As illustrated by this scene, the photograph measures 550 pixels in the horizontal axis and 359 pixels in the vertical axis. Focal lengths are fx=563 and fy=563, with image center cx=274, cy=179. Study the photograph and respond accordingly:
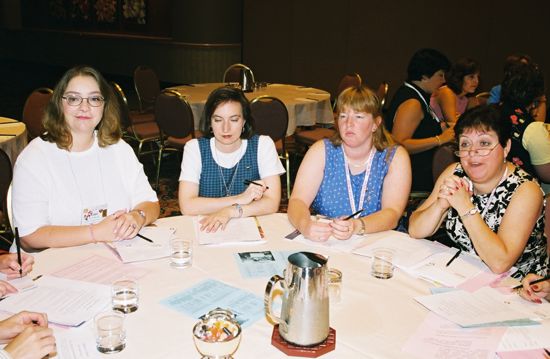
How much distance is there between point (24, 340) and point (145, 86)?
19.0 ft

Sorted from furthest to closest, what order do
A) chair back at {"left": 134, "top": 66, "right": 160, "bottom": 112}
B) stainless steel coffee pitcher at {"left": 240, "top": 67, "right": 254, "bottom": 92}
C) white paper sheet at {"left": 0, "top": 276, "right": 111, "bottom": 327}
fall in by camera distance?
chair back at {"left": 134, "top": 66, "right": 160, "bottom": 112} < stainless steel coffee pitcher at {"left": 240, "top": 67, "right": 254, "bottom": 92} < white paper sheet at {"left": 0, "top": 276, "right": 111, "bottom": 327}

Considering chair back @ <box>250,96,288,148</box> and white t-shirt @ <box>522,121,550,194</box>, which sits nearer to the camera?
white t-shirt @ <box>522,121,550,194</box>

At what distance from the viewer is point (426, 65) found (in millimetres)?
4305

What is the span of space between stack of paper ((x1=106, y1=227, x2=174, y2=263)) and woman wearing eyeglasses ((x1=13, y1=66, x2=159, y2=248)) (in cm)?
4

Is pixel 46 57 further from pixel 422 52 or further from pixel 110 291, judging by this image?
pixel 110 291

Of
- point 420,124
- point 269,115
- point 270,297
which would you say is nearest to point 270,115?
point 269,115

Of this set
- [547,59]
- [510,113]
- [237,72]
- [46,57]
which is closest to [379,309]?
[510,113]

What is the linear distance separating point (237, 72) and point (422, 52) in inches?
149

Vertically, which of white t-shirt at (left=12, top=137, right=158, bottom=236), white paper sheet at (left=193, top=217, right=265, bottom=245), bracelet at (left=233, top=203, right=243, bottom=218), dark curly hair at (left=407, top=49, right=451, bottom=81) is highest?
dark curly hair at (left=407, top=49, right=451, bottom=81)

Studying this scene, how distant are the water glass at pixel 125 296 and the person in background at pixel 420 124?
2.85 metres

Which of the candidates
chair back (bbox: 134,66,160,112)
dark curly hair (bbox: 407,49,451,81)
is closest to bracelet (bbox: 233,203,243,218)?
dark curly hair (bbox: 407,49,451,81)

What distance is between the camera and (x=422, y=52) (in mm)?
4379

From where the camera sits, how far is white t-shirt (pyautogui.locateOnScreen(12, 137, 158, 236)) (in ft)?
7.44

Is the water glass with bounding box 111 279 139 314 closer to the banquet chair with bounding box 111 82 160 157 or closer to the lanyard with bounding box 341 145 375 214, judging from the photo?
the lanyard with bounding box 341 145 375 214
